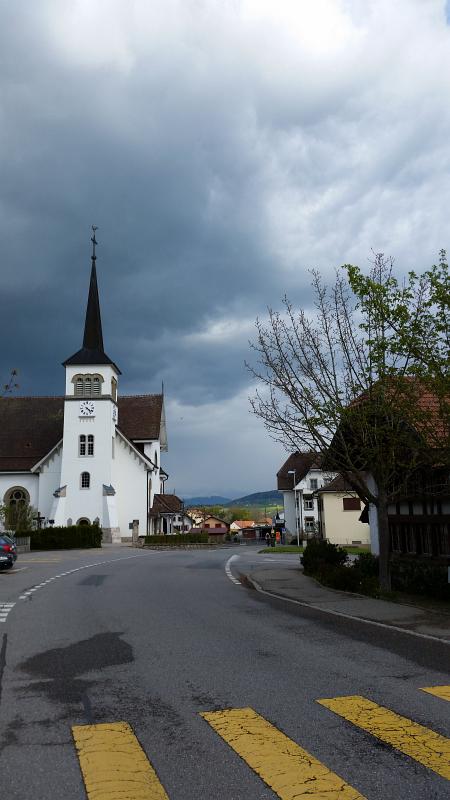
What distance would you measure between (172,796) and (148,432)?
64.8m

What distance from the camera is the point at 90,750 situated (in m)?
5.25

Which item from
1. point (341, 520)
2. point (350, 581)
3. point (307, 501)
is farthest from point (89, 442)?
point (350, 581)

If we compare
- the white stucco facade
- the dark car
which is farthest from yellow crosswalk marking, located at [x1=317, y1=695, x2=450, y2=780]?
the white stucco facade

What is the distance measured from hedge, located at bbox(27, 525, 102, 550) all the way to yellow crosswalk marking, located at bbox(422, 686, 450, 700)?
148 feet

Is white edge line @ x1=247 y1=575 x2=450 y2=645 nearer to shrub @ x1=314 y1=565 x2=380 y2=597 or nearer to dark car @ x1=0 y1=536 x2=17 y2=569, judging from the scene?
shrub @ x1=314 y1=565 x2=380 y2=597

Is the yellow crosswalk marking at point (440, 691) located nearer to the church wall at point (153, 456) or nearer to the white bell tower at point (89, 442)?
the white bell tower at point (89, 442)

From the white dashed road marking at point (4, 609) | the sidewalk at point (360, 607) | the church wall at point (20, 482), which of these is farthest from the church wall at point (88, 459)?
the white dashed road marking at point (4, 609)

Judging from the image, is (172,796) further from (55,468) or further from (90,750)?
(55,468)

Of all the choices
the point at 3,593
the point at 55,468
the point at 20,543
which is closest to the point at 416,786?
the point at 3,593

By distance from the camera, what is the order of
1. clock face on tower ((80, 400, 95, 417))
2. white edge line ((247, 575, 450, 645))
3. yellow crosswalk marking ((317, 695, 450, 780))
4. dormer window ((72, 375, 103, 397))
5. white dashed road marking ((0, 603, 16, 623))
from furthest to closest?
1. dormer window ((72, 375, 103, 397))
2. clock face on tower ((80, 400, 95, 417))
3. white dashed road marking ((0, 603, 16, 623))
4. white edge line ((247, 575, 450, 645))
5. yellow crosswalk marking ((317, 695, 450, 780))

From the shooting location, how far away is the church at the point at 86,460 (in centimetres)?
5784

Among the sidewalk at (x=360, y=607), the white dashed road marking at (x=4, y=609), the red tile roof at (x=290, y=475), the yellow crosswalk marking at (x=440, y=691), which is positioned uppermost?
the red tile roof at (x=290, y=475)

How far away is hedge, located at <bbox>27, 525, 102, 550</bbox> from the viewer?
49.1 m

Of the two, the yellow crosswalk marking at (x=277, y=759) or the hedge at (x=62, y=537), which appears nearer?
the yellow crosswalk marking at (x=277, y=759)
